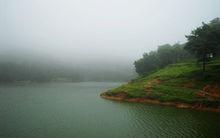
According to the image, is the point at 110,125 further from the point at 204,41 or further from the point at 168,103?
the point at 204,41

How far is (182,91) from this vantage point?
8669 cm

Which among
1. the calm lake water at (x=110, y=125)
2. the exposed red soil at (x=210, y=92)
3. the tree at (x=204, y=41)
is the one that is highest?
the tree at (x=204, y=41)

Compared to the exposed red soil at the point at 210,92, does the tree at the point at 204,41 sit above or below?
above

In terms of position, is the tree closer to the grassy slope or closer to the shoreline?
the grassy slope

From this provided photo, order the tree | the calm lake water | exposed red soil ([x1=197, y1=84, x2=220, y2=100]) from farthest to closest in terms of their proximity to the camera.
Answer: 1. the tree
2. exposed red soil ([x1=197, y1=84, x2=220, y2=100])
3. the calm lake water

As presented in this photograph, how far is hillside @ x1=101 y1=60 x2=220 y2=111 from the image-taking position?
76.6 metres

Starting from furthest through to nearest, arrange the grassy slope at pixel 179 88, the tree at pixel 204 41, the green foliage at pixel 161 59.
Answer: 1. the green foliage at pixel 161 59
2. the tree at pixel 204 41
3. the grassy slope at pixel 179 88

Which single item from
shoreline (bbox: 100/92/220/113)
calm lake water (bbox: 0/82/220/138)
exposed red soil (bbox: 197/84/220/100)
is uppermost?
exposed red soil (bbox: 197/84/220/100)

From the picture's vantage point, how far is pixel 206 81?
92062mm

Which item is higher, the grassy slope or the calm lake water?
the grassy slope

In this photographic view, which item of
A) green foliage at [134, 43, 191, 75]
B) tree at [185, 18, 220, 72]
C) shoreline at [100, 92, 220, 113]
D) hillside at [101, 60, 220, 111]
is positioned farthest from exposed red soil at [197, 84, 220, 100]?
green foliage at [134, 43, 191, 75]

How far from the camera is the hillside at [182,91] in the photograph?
7662cm

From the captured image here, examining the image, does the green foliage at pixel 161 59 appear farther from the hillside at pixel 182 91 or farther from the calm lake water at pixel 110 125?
the calm lake water at pixel 110 125

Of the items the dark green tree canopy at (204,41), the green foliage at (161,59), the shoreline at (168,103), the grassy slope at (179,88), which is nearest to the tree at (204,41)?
the dark green tree canopy at (204,41)
